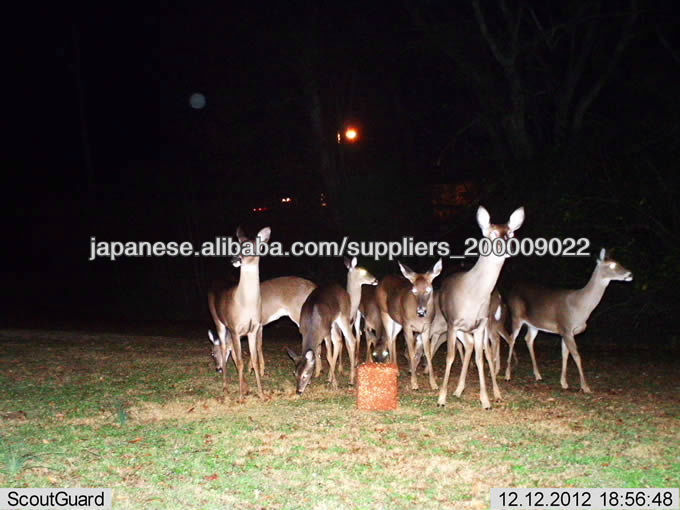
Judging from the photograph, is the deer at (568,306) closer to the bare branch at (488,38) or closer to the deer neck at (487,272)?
the deer neck at (487,272)

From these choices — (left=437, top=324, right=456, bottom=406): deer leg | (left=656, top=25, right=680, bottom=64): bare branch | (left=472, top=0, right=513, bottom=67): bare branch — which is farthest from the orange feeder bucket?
(left=656, top=25, right=680, bottom=64): bare branch

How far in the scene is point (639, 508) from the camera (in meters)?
5.33

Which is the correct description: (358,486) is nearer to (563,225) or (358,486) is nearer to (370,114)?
(563,225)

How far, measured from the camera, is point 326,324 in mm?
10305

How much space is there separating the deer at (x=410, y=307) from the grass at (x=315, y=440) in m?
0.85

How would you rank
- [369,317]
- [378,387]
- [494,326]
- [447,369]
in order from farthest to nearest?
[369,317] < [494,326] < [447,369] < [378,387]

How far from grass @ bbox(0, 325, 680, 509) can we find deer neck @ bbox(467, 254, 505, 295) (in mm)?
1518

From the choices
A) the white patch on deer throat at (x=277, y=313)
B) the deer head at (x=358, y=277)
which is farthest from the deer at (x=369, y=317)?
the white patch on deer throat at (x=277, y=313)

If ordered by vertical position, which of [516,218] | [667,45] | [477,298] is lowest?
[477,298]

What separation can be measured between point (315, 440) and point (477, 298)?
2883mm

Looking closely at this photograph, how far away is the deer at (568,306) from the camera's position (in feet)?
34.9

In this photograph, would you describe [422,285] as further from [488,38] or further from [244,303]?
[488,38]

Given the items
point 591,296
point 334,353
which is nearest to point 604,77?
point 591,296

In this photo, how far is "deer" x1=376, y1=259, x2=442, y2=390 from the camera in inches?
384
